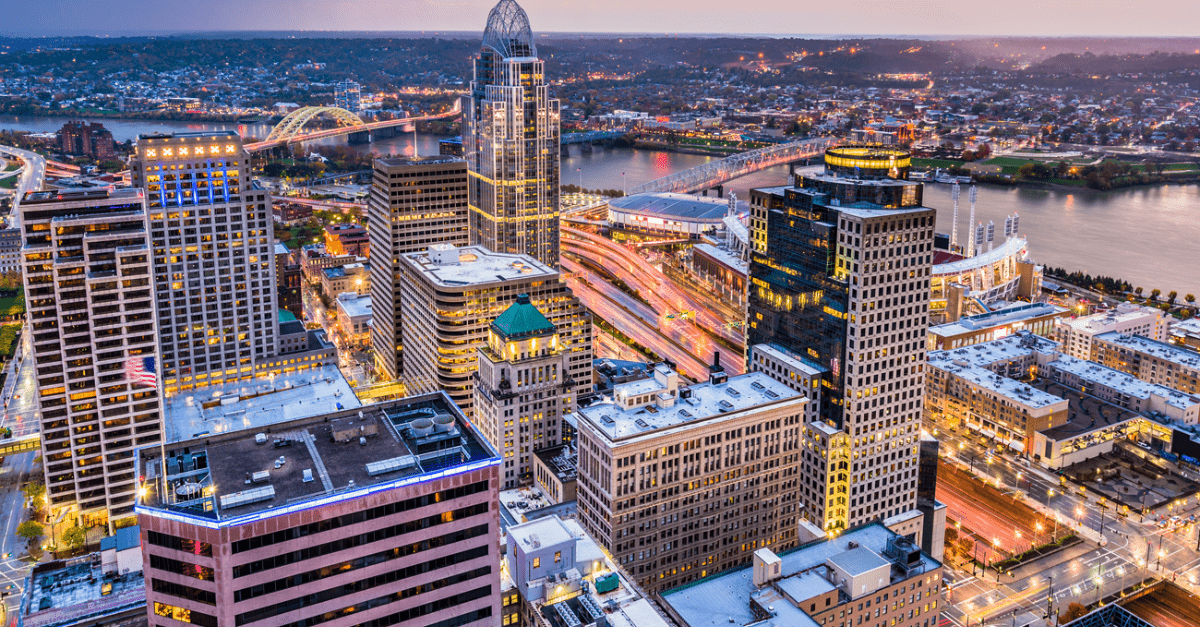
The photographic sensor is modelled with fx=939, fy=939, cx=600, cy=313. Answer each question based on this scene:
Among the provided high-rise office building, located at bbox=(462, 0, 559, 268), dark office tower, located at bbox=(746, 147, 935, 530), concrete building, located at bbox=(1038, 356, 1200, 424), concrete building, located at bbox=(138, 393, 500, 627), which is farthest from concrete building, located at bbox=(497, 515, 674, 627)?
concrete building, located at bbox=(1038, 356, 1200, 424)

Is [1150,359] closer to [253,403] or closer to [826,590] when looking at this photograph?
[826,590]

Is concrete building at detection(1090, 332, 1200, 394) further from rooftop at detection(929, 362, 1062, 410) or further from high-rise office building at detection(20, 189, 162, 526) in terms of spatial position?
high-rise office building at detection(20, 189, 162, 526)

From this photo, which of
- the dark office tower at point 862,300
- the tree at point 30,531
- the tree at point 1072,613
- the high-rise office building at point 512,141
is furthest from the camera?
the high-rise office building at point 512,141

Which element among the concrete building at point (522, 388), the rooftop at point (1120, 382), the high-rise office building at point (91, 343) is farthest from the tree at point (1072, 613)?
the high-rise office building at point (91, 343)

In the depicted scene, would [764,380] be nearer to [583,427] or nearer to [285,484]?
[583,427]

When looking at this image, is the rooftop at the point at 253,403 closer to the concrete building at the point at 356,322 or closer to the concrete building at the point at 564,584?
the concrete building at the point at 564,584

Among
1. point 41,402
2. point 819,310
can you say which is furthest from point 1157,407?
point 41,402

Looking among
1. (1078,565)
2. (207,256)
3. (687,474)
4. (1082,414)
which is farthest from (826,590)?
(207,256)
